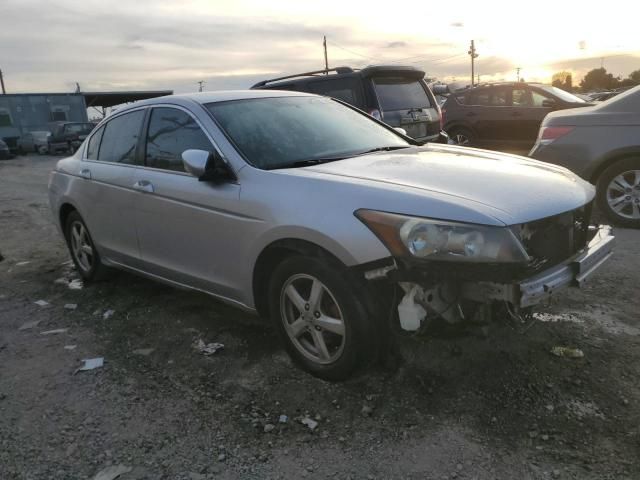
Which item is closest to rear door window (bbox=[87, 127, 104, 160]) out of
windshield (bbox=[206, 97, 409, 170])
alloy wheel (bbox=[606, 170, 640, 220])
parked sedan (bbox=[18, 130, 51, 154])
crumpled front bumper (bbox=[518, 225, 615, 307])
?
windshield (bbox=[206, 97, 409, 170])

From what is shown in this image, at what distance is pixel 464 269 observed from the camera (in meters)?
2.64

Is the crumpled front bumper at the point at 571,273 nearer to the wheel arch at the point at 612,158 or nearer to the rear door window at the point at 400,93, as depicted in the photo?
the wheel arch at the point at 612,158

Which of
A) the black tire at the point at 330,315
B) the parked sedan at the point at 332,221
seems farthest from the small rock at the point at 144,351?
the black tire at the point at 330,315

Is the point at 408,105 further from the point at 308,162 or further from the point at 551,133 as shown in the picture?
the point at 308,162

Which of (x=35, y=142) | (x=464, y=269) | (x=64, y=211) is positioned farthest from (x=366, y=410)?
(x=35, y=142)

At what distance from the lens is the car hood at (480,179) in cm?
281

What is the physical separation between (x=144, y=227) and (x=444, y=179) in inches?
89.7

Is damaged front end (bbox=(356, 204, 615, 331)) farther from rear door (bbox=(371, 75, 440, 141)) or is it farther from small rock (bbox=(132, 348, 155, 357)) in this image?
rear door (bbox=(371, 75, 440, 141))

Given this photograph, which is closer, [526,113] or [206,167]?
[206,167]

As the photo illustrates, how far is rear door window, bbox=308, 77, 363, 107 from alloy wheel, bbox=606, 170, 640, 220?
3.34m

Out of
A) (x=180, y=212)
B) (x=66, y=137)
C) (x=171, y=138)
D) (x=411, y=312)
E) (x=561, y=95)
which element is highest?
(x=171, y=138)

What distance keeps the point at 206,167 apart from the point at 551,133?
4655mm

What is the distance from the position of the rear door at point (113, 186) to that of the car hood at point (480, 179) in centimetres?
176

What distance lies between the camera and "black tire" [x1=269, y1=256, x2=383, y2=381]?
2.88 m
